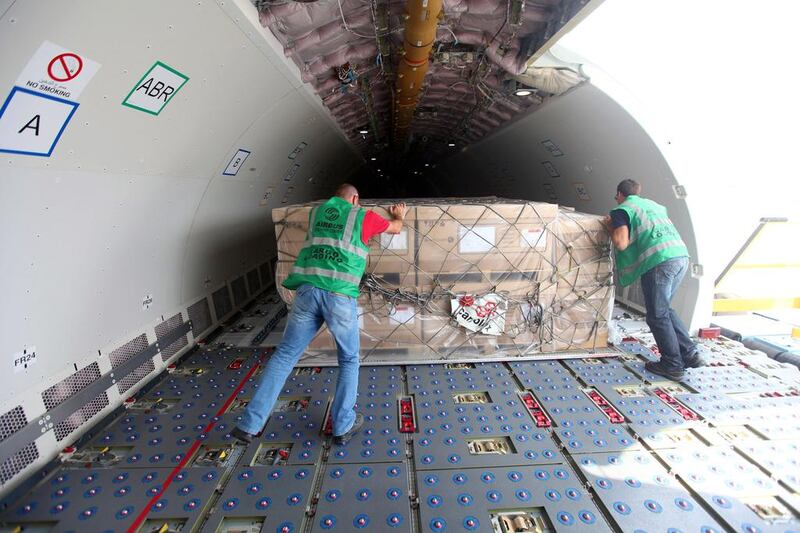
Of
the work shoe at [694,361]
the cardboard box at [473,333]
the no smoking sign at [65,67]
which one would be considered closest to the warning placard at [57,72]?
the no smoking sign at [65,67]

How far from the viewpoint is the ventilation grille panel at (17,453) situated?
250cm

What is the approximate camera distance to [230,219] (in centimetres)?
535

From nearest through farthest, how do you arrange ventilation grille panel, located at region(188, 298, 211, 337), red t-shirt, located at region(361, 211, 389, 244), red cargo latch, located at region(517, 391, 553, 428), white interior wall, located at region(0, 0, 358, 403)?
white interior wall, located at region(0, 0, 358, 403) → red t-shirt, located at region(361, 211, 389, 244) → red cargo latch, located at region(517, 391, 553, 428) → ventilation grille panel, located at region(188, 298, 211, 337)

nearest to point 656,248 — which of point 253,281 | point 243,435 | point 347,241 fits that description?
point 347,241

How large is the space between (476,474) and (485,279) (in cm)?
197

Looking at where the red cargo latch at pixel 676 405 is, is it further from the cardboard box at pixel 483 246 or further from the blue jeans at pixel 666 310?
the cardboard box at pixel 483 246

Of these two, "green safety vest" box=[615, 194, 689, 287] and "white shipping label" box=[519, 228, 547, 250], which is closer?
"green safety vest" box=[615, 194, 689, 287]

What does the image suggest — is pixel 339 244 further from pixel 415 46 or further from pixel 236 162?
pixel 236 162

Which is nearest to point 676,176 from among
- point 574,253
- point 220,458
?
point 574,253

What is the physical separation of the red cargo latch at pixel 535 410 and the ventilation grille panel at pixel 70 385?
3644 mm

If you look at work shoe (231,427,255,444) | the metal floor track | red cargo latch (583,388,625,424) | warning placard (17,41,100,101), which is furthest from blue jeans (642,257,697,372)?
warning placard (17,41,100,101)

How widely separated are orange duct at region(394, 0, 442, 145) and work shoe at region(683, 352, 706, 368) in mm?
4062

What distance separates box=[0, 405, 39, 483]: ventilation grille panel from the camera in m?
2.50

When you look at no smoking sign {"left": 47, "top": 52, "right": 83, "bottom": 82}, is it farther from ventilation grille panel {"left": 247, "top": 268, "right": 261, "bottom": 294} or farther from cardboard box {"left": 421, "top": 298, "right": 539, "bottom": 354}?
ventilation grille panel {"left": 247, "top": 268, "right": 261, "bottom": 294}
